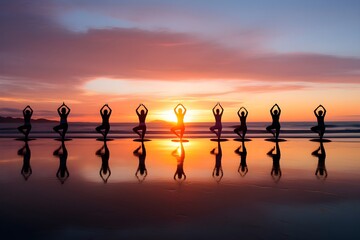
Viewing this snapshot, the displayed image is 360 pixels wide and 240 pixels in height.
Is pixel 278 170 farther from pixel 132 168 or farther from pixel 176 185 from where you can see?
pixel 132 168

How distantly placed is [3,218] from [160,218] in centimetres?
283

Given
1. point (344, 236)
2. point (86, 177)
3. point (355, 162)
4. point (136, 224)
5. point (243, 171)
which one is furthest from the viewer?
point (355, 162)

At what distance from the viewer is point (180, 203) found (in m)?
7.19

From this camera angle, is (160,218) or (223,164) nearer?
(160,218)

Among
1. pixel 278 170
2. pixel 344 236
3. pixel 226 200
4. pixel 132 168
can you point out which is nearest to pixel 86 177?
pixel 132 168

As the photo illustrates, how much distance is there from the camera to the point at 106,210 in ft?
21.6

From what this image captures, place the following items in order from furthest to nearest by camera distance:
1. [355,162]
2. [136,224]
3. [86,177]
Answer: [355,162] < [86,177] < [136,224]

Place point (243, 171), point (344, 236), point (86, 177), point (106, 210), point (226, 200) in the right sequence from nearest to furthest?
point (344, 236) → point (106, 210) → point (226, 200) → point (86, 177) → point (243, 171)

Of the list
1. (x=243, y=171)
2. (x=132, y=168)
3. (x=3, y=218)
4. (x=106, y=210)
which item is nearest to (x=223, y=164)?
(x=243, y=171)

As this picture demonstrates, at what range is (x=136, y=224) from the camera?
5758mm

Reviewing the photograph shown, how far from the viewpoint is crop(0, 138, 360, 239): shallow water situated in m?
5.44

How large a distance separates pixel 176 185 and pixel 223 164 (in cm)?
449

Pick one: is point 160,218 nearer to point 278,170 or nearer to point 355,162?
point 278,170

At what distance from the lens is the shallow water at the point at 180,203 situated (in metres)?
5.44
